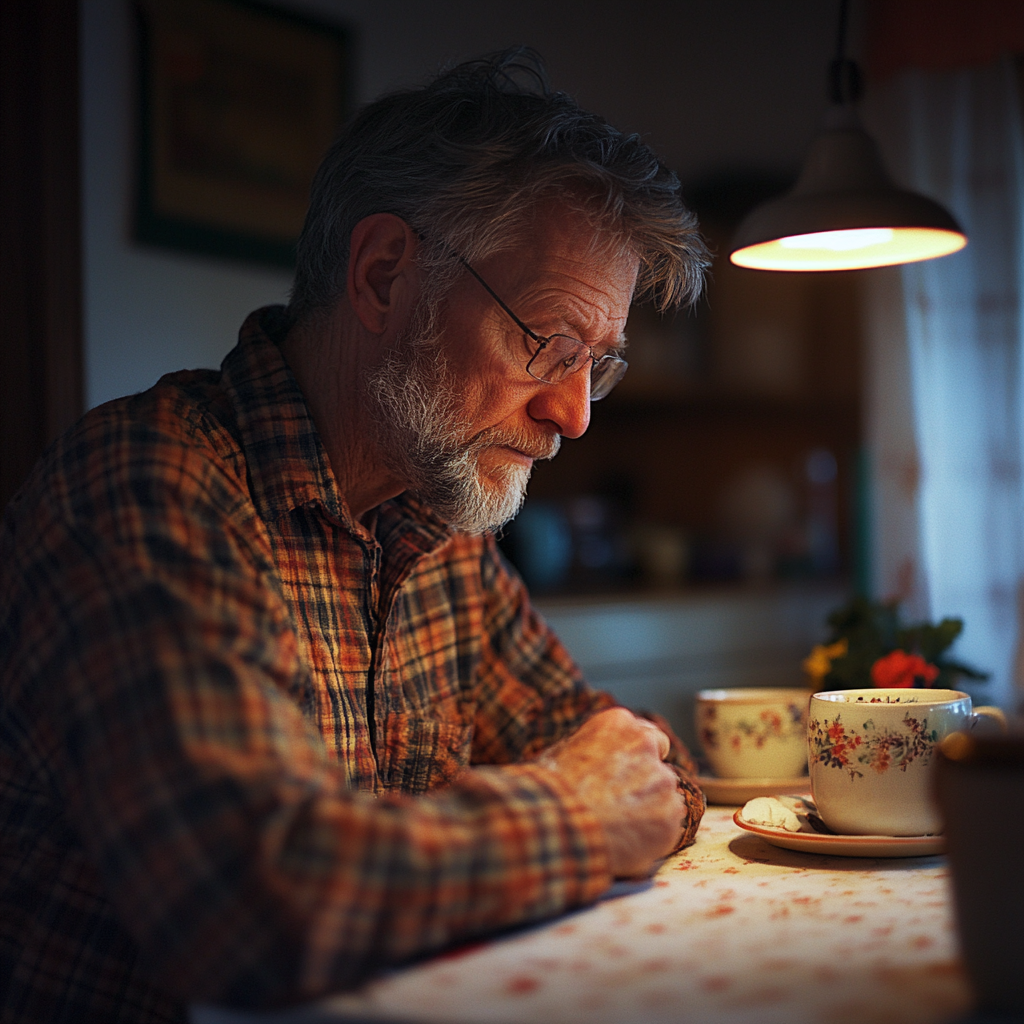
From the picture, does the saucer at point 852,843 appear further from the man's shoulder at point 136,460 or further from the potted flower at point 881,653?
the man's shoulder at point 136,460

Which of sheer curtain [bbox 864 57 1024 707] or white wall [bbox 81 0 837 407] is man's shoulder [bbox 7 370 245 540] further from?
sheer curtain [bbox 864 57 1024 707]

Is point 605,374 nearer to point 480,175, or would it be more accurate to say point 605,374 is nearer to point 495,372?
point 495,372

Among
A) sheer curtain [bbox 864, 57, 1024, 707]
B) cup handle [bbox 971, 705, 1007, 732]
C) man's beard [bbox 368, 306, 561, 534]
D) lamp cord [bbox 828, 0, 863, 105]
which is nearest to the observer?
cup handle [bbox 971, 705, 1007, 732]

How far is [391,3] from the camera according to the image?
8.34ft

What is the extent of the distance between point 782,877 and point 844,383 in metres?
3.20

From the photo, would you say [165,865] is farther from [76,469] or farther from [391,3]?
[391,3]

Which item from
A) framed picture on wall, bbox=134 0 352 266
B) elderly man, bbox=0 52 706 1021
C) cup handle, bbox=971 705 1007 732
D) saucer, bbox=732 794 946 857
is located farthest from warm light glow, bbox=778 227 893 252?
framed picture on wall, bbox=134 0 352 266

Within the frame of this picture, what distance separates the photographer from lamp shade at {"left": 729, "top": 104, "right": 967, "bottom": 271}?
1.24 meters

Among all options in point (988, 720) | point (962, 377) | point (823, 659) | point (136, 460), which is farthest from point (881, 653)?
point (962, 377)

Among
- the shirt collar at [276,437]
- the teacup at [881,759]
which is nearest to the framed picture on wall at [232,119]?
the shirt collar at [276,437]

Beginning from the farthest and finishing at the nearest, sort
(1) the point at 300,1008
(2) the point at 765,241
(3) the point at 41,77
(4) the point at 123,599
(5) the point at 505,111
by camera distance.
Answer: (3) the point at 41,77
(2) the point at 765,241
(5) the point at 505,111
(4) the point at 123,599
(1) the point at 300,1008

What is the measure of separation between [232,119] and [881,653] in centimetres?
164

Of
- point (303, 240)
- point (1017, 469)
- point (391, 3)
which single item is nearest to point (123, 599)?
point (303, 240)

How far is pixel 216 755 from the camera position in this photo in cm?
70
